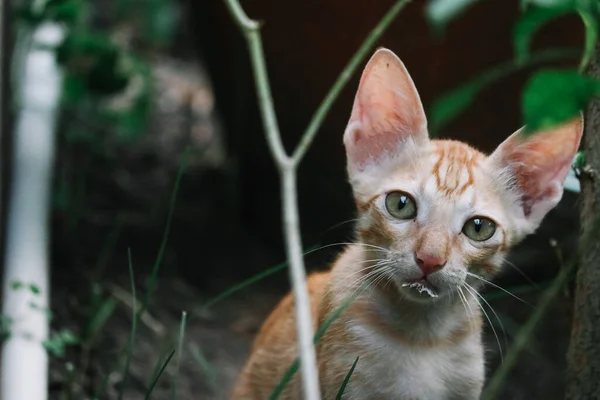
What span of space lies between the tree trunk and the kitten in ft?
0.21

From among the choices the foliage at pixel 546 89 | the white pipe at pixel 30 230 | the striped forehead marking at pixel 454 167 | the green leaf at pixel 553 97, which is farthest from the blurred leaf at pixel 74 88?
the green leaf at pixel 553 97

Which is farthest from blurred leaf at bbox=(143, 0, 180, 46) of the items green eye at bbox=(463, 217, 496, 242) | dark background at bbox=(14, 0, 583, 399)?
green eye at bbox=(463, 217, 496, 242)

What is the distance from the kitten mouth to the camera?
185 centimetres

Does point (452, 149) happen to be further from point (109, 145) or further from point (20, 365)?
point (109, 145)

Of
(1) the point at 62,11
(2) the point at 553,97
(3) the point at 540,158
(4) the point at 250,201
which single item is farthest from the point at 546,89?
(4) the point at 250,201

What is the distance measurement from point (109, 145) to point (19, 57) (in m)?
1.23

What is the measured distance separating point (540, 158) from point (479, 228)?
21 cm

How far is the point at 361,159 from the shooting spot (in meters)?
2.07

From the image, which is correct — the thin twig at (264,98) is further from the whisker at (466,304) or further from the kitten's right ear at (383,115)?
the whisker at (466,304)

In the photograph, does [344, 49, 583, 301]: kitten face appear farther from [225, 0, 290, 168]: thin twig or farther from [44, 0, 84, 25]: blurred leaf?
[44, 0, 84, 25]: blurred leaf

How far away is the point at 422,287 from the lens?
6.09 feet

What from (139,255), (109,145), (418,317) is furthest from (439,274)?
(109,145)

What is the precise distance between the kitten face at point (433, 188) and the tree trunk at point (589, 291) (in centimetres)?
6

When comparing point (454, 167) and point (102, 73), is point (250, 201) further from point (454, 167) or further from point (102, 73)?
point (454, 167)
